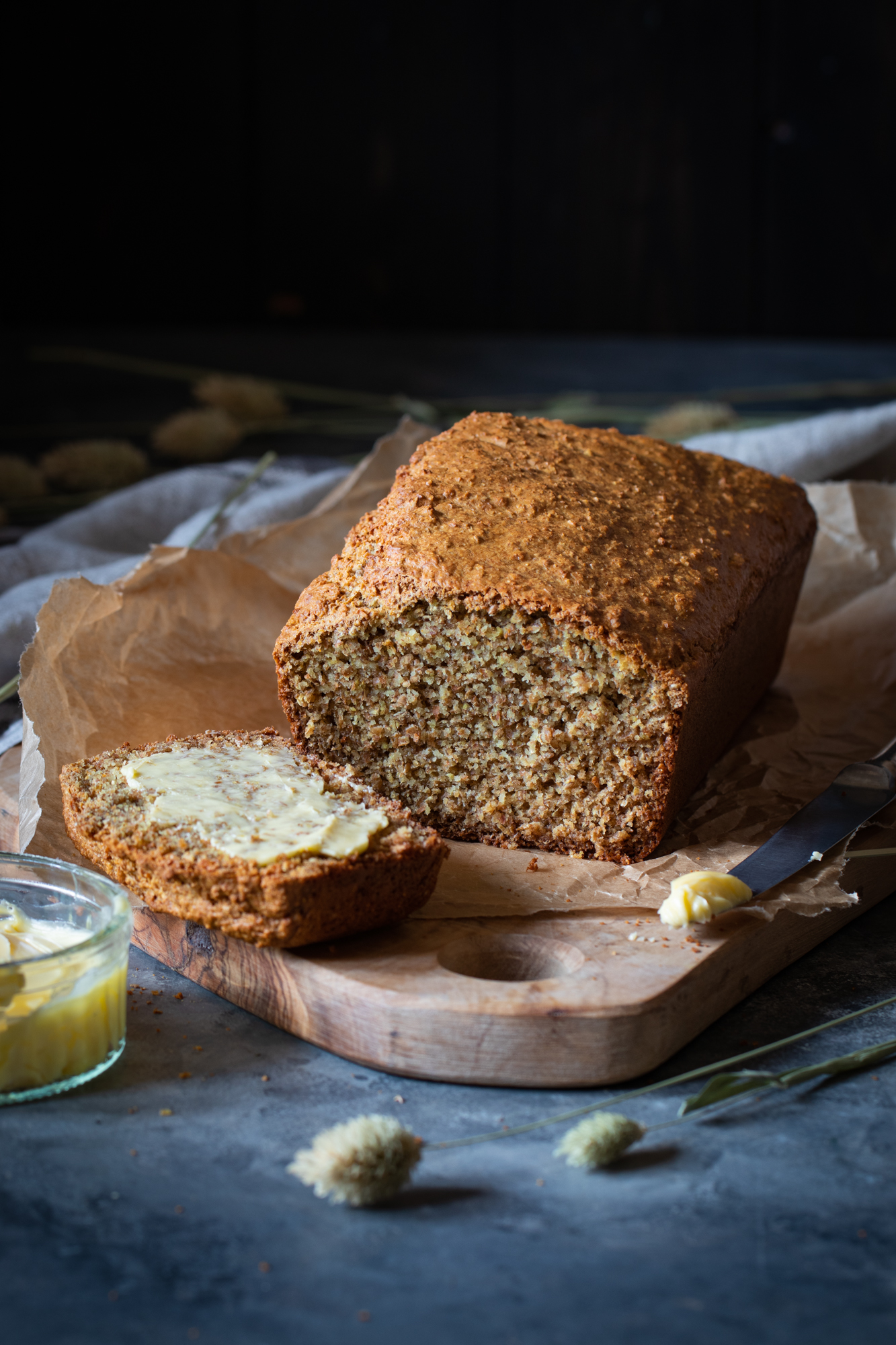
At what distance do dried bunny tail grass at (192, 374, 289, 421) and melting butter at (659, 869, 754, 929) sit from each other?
367cm

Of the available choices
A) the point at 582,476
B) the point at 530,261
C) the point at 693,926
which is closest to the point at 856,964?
the point at 693,926

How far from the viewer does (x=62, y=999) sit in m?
2.03

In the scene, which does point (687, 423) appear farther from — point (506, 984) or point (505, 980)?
point (506, 984)

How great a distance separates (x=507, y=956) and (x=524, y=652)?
0.63 m

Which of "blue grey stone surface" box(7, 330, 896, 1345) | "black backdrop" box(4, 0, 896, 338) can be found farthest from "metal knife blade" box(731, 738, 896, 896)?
"black backdrop" box(4, 0, 896, 338)

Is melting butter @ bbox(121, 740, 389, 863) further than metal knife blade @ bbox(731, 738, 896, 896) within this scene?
No

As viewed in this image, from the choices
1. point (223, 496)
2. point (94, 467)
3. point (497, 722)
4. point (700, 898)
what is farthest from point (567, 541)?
point (94, 467)

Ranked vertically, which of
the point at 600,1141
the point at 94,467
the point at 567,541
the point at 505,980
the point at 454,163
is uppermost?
the point at 454,163

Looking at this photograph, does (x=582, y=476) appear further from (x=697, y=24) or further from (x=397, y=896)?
(x=697, y=24)

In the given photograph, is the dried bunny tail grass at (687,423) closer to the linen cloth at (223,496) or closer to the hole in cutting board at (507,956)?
the linen cloth at (223,496)

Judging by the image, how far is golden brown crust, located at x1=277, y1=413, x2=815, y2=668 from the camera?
8.83 ft

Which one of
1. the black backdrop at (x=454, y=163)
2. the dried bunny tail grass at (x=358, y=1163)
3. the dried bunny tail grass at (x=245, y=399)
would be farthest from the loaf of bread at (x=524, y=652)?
the black backdrop at (x=454, y=163)

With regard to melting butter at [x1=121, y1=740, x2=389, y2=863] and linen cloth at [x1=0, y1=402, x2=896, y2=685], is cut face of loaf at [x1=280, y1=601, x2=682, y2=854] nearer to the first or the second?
melting butter at [x1=121, y1=740, x2=389, y2=863]

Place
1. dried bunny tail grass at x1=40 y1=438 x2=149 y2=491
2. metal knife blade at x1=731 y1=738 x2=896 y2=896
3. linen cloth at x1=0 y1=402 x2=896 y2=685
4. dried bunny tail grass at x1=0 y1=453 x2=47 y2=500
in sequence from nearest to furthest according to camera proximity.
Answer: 1. metal knife blade at x1=731 y1=738 x2=896 y2=896
2. linen cloth at x1=0 y1=402 x2=896 y2=685
3. dried bunny tail grass at x1=0 y1=453 x2=47 y2=500
4. dried bunny tail grass at x1=40 y1=438 x2=149 y2=491
